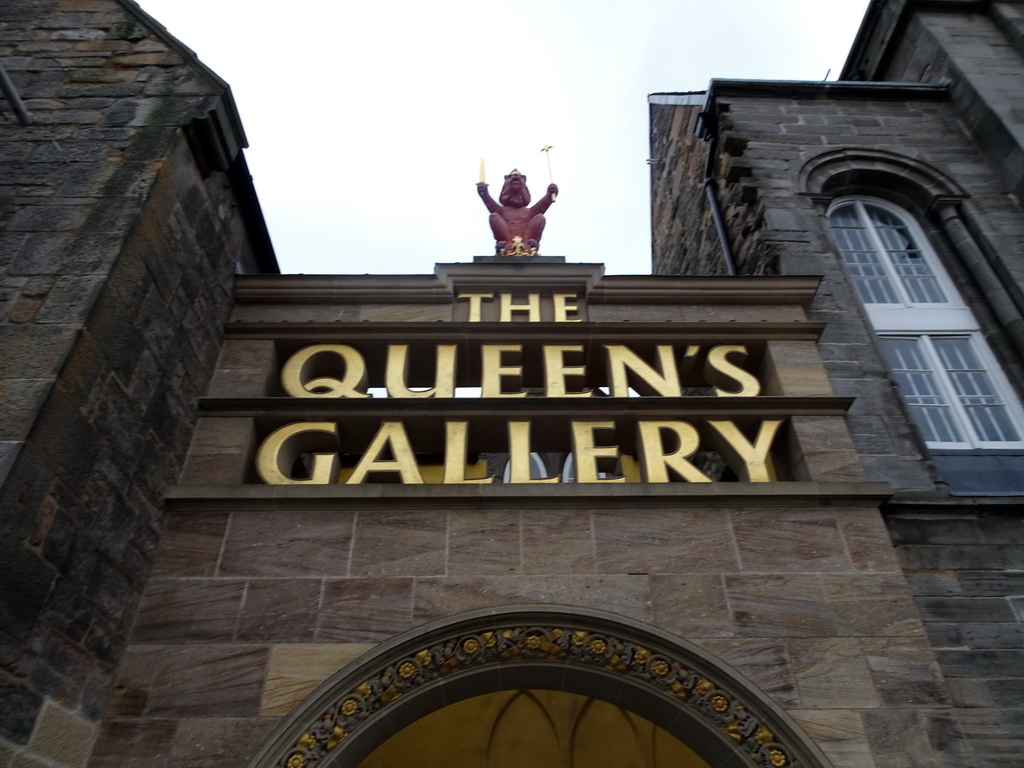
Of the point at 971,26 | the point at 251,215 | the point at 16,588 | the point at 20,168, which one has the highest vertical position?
the point at 971,26

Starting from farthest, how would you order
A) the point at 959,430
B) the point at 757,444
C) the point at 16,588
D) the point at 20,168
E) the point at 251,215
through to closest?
the point at 251,215 < the point at 959,430 < the point at 757,444 < the point at 20,168 < the point at 16,588

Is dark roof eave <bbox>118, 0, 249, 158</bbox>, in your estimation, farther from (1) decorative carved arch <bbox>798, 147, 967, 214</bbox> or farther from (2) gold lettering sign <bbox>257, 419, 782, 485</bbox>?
(1) decorative carved arch <bbox>798, 147, 967, 214</bbox>

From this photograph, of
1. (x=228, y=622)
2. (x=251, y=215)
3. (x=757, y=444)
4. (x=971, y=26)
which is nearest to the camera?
(x=228, y=622)

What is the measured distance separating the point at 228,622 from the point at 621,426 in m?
3.27

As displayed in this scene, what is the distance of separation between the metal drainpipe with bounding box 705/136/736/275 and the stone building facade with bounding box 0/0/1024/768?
1.34 meters

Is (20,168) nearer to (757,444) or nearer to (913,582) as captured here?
(757,444)

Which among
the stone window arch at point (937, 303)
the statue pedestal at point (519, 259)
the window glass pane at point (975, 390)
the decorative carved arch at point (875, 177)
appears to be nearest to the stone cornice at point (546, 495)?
the stone window arch at point (937, 303)

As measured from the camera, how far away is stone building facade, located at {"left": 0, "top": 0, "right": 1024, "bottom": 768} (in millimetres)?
4773

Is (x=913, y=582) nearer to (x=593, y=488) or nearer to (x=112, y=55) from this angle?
(x=593, y=488)

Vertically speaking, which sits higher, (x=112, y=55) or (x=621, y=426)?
(x=112, y=55)

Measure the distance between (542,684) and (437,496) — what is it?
1439 mm

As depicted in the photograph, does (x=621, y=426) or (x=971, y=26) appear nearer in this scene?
(x=621, y=426)

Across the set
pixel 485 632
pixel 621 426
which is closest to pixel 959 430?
pixel 621 426

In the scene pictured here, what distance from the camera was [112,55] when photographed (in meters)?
6.88
